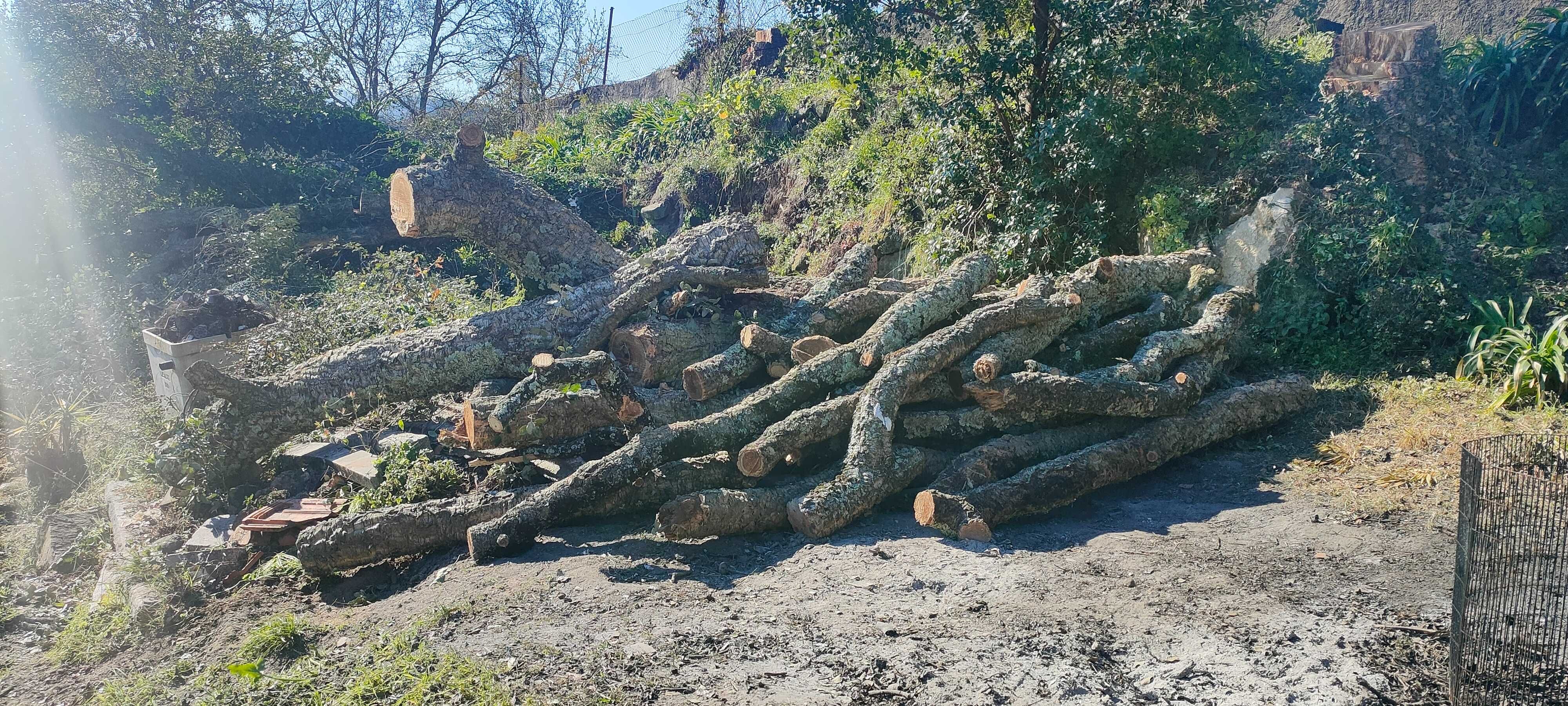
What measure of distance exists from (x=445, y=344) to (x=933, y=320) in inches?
130

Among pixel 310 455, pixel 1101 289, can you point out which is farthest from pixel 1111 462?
pixel 310 455

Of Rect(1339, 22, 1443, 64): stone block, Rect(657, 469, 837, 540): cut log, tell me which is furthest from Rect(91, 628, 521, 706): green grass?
Rect(1339, 22, 1443, 64): stone block

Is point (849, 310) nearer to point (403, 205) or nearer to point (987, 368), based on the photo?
point (987, 368)

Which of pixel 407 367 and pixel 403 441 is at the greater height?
pixel 407 367

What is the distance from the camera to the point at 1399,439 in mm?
4941

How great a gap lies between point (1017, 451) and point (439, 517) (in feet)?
9.92

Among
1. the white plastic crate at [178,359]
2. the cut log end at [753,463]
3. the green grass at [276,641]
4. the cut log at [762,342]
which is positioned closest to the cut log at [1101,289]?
the cut log at [762,342]

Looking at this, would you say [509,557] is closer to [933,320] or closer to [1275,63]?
[933,320]

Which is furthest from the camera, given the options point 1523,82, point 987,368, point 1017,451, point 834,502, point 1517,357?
point 1523,82

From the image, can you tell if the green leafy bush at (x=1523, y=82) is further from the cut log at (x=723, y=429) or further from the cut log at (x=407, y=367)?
the cut log at (x=407, y=367)

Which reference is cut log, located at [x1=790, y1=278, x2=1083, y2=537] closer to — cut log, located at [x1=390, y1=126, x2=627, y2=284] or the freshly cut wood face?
cut log, located at [x1=390, y1=126, x2=627, y2=284]

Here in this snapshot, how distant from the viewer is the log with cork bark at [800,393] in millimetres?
4410

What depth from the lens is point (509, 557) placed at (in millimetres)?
4324

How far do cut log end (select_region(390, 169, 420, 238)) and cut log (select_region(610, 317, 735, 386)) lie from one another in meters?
2.21
